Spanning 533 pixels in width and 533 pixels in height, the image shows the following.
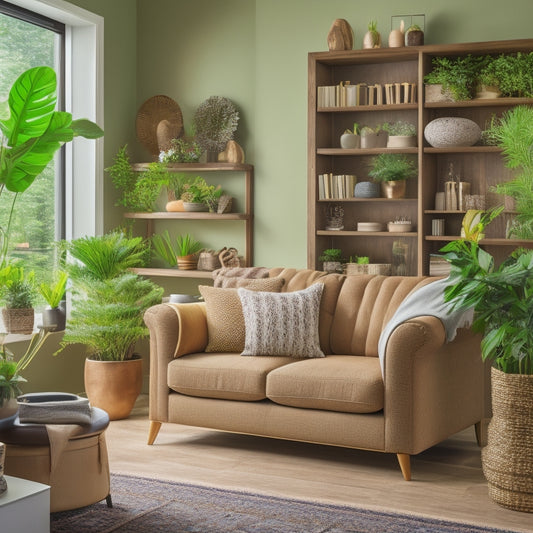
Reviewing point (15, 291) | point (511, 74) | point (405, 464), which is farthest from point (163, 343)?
point (511, 74)

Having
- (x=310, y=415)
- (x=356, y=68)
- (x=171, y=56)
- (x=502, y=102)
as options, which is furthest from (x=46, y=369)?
(x=502, y=102)

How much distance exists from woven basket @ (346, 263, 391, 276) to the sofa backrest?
0.98m

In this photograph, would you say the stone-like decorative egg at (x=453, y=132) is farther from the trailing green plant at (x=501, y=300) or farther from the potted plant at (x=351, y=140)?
the trailing green plant at (x=501, y=300)

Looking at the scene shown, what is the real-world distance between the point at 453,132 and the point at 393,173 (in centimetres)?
49

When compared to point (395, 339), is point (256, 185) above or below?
above

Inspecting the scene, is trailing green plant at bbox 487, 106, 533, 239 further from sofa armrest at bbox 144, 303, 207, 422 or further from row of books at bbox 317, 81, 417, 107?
sofa armrest at bbox 144, 303, 207, 422

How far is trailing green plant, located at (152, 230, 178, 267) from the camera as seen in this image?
252 inches

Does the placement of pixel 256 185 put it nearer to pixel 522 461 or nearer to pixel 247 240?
pixel 247 240

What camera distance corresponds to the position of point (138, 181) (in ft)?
20.0

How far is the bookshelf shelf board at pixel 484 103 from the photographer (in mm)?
5273

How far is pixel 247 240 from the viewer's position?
615 cm

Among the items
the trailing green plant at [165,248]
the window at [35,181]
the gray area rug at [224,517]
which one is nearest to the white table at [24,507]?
the gray area rug at [224,517]

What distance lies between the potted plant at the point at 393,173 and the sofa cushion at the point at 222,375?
1716 mm

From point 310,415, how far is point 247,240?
2271 millimetres
